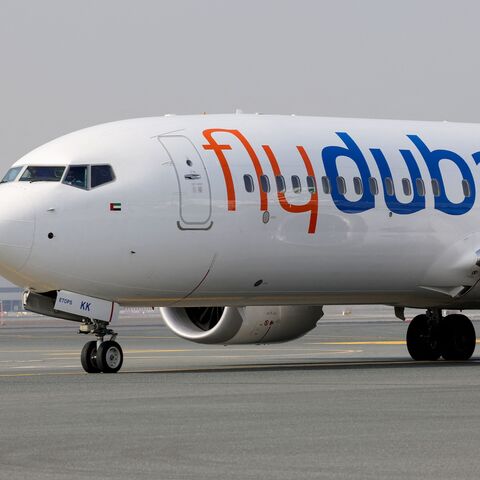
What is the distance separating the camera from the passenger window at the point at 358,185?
28.7m

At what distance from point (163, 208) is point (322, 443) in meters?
12.5

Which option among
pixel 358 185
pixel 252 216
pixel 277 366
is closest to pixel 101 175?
pixel 252 216

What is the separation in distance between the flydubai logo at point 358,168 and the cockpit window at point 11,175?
355 cm

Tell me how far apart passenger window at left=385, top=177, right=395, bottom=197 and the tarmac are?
342cm

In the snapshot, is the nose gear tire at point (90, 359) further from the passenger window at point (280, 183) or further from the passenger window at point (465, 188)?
the passenger window at point (465, 188)

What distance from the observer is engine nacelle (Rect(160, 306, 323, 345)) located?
1160 inches

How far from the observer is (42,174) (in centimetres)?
2634

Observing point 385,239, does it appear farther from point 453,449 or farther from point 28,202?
point 453,449

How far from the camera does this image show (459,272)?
29.6 metres

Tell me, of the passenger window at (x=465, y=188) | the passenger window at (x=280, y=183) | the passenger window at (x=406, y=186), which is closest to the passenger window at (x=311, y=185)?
the passenger window at (x=280, y=183)

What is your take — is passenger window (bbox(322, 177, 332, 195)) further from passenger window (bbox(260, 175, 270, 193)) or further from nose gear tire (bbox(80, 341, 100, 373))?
nose gear tire (bbox(80, 341, 100, 373))

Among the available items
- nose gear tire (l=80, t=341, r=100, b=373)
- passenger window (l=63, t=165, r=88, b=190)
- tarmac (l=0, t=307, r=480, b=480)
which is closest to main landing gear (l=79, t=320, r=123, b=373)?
nose gear tire (l=80, t=341, r=100, b=373)

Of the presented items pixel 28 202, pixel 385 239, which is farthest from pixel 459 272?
pixel 28 202

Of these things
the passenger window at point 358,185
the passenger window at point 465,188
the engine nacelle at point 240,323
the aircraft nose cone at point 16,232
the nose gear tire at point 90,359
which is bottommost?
the nose gear tire at point 90,359
